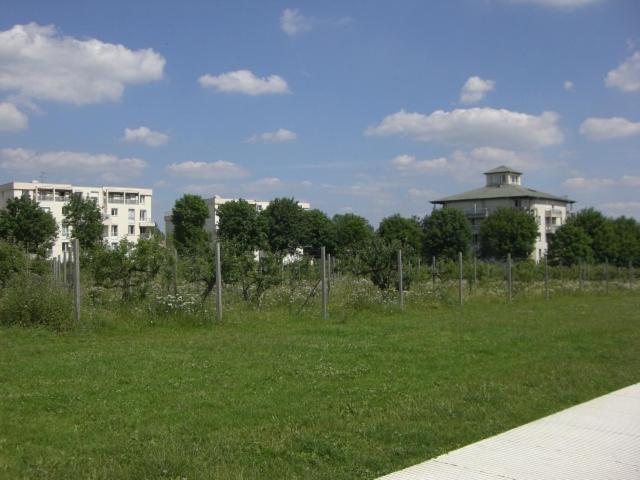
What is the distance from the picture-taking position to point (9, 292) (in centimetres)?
1403

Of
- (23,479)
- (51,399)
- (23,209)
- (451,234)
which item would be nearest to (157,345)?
(51,399)

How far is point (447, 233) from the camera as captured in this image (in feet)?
240

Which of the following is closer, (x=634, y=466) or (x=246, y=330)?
(x=634, y=466)

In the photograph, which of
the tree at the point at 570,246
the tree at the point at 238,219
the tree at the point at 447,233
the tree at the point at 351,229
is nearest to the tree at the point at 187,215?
the tree at the point at 238,219

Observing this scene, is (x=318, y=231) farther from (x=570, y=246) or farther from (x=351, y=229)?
(x=570, y=246)

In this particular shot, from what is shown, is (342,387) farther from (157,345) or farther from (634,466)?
(157,345)

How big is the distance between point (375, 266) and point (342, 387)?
14662 millimetres

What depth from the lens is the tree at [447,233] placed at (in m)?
73.3

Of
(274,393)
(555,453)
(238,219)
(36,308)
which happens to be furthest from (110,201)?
(555,453)

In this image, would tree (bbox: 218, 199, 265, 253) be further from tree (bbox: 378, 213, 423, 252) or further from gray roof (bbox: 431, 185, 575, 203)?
gray roof (bbox: 431, 185, 575, 203)

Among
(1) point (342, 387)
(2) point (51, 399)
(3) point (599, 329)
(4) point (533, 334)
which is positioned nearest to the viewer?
(2) point (51, 399)

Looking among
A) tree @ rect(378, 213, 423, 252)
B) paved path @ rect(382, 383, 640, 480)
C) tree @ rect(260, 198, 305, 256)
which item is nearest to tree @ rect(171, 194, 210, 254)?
tree @ rect(260, 198, 305, 256)

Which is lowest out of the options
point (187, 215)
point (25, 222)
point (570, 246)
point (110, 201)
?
point (570, 246)

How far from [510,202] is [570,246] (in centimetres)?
3487
